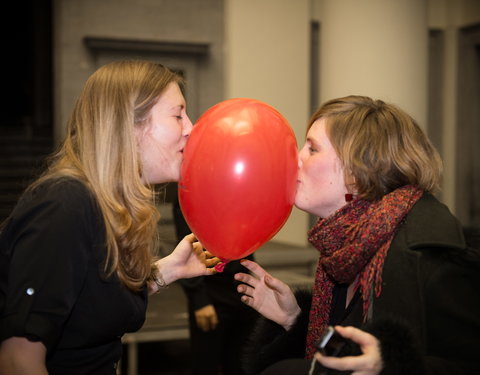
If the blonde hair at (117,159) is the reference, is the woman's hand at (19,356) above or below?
below

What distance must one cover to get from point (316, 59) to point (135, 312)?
596cm

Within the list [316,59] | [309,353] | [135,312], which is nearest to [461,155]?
[316,59]

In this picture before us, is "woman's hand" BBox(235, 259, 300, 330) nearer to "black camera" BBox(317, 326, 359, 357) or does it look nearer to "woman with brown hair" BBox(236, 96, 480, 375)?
"woman with brown hair" BBox(236, 96, 480, 375)

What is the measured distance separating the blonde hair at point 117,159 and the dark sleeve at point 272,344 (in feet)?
1.72

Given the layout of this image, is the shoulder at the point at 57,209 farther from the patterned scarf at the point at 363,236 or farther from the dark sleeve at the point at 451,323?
the dark sleeve at the point at 451,323

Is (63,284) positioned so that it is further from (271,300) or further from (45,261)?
(271,300)

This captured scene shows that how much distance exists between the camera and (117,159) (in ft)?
4.76

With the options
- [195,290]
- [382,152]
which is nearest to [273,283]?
[382,152]

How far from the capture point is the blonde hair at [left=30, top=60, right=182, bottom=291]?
1402 mm

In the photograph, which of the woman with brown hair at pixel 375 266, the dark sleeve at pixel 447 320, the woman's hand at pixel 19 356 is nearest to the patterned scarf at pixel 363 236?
the woman with brown hair at pixel 375 266

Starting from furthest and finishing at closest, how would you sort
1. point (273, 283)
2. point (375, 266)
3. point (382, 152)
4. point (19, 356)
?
point (273, 283) < point (382, 152) < point (375, 266) < point (19, 356)

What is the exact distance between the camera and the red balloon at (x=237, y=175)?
1486mm

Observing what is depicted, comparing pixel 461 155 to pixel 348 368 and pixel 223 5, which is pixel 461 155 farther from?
pixel 348 368

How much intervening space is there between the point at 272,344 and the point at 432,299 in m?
0.62
